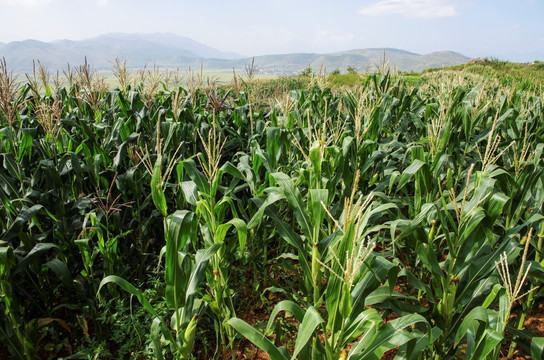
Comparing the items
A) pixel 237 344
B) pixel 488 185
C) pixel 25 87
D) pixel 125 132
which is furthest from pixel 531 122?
pixel 25 87

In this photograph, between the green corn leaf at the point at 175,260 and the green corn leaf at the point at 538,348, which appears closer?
the green corn leaf at the point at 538,348

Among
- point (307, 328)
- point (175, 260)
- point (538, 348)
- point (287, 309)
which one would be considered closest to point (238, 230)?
point (175, 260)

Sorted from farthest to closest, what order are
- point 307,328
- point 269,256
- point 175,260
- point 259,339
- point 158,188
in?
Result: point 269,256
point 158,188
point 175,260
point 259,339
point 307,328

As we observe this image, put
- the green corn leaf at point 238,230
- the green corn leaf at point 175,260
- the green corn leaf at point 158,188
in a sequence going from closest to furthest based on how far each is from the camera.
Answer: the green corn leaf at point 175,260
the green corn leaf at point 238,230
the green corn leaf at point 158,188

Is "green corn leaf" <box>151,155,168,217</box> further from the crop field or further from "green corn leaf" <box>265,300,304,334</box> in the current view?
"green corn leaf" <box>265,300,304,334</box>

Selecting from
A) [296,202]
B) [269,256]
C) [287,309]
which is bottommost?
[269,256]

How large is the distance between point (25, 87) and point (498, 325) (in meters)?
6.65

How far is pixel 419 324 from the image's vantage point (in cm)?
203

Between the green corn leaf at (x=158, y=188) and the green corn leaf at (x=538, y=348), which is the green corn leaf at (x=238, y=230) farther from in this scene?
the green corn leaf at (x=538, y=348)

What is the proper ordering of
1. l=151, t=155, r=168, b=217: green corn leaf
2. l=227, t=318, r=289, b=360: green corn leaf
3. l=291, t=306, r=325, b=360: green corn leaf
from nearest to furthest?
1. l=291, t=306, r=325, b=360: green corn leaf
2. l=227, t=318, r=289, b=360: green corn leaf
3. l=151, t=155, r=168, b=217: green corn leaf

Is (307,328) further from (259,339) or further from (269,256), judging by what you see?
(269,256)

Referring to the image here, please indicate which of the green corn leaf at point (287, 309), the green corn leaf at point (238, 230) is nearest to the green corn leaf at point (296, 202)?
the green corn leaf at point (238, 230)

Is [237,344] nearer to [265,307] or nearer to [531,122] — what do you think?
[265,307]

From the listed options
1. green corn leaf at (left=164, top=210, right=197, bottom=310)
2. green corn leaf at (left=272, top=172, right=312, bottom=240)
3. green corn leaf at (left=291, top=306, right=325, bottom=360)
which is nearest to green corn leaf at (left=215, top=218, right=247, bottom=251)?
green corn leaf at (left=164, top=210, right=197, bottom=310)
